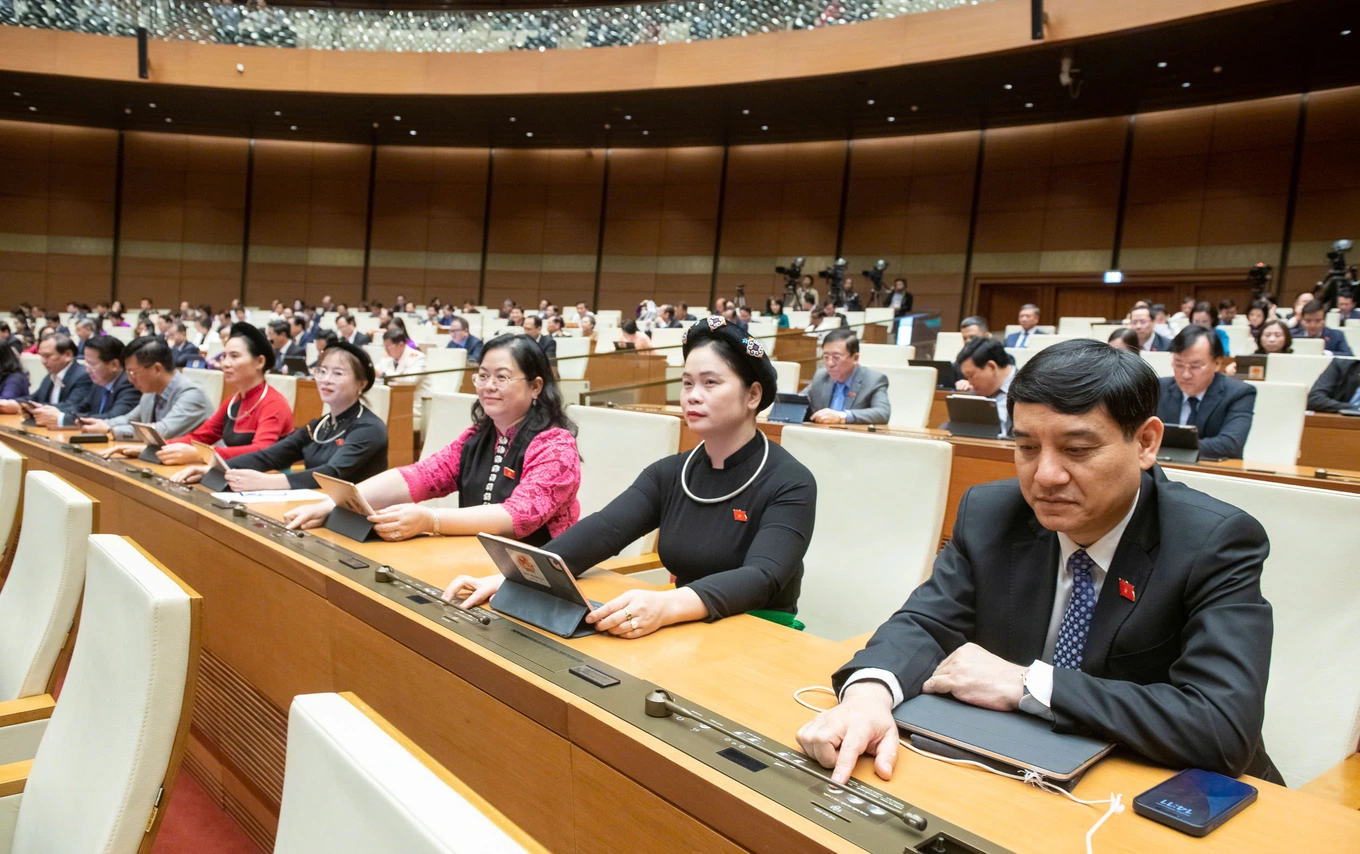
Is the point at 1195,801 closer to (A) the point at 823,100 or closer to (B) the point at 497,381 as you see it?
(B) the point at 497,381

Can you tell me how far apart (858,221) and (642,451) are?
38.5 ft

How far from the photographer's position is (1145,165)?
37.8 feet

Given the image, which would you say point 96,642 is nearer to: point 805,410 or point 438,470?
point 438,470

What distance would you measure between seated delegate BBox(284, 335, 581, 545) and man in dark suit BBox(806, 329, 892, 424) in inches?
95.8

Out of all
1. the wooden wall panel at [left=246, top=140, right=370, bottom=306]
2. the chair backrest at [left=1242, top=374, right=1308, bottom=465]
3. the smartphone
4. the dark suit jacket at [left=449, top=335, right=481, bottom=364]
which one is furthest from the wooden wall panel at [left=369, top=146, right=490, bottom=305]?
the smartphone

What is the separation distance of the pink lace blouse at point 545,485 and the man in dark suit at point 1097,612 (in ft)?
3.80

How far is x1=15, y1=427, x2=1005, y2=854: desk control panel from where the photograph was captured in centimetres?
88

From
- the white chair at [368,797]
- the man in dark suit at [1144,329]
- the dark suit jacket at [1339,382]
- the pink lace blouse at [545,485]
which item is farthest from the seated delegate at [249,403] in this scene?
the man in dark suit at [1144,329]

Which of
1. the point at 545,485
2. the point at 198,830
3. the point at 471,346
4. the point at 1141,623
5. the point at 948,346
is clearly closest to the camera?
the point at 1141,623

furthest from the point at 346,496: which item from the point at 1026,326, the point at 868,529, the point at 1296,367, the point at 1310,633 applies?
the point at 1026,326

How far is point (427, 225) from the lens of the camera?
15.9 m

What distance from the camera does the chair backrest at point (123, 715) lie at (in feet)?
3.20

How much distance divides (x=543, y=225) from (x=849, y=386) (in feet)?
38.6

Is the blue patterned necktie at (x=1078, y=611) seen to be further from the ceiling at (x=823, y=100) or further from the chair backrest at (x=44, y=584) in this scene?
the ceiling at (x=823, y=100)
